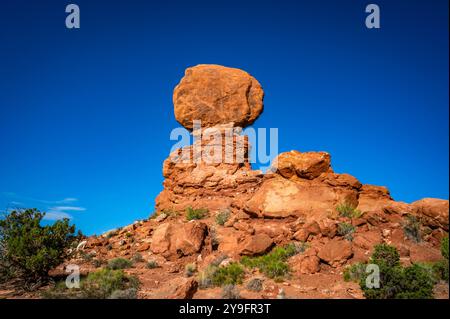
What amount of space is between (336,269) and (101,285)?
8.25 m

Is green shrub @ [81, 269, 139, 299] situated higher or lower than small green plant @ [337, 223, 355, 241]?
lower

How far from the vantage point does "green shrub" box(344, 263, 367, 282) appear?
11050 millimetres

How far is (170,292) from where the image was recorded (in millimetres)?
9945

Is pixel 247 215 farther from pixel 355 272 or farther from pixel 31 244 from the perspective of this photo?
pixel 31 244

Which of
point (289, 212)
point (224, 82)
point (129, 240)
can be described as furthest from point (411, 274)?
point (224, 82)

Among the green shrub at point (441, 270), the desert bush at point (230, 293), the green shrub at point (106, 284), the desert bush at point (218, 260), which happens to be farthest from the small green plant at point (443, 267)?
the green shrub at point (106, 284)

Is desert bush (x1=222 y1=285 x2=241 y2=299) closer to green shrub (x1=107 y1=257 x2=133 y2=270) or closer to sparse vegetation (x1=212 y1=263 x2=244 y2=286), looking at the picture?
sparse vegetation (x1=212 y1=263 x2=244 y2=286)

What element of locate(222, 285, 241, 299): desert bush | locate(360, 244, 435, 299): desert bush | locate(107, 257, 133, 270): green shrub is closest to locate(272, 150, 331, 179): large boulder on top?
locate(360, 244, 435, 299): desert bush

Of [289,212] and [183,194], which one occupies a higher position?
[183,194]

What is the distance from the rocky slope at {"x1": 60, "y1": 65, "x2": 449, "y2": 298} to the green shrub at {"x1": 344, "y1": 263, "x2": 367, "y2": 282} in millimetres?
341

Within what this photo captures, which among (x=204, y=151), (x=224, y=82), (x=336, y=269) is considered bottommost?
(x=336, y=269)

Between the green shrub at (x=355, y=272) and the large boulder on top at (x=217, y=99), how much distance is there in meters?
13.0

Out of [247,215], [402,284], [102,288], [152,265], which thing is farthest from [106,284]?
[402,284]
